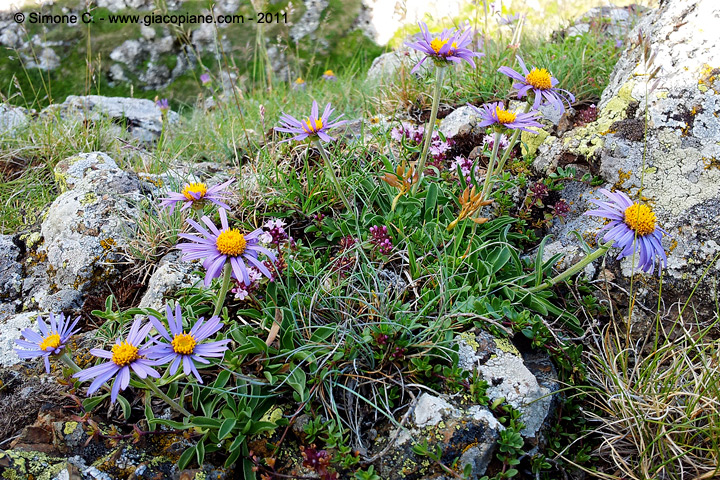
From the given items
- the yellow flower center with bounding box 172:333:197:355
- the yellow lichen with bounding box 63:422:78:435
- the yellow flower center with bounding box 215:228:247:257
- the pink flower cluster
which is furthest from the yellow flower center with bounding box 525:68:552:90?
the yellow lichen with bounding box 63:422:78:435

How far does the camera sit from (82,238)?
8.95 ft

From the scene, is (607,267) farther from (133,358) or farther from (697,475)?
(133,358)

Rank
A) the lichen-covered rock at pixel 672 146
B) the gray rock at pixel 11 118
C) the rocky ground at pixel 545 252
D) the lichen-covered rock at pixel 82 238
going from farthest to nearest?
the gray rock at pixel 11 118, the lichen-covered rock at pixel 82 238, the lichen-covered rock at pixel 672 146, the rocky ground at pixel 545 252

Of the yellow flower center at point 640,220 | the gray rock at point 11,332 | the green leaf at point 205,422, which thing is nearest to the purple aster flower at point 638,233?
the yellow flower center at point 640,220

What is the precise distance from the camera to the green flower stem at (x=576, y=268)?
1.99m

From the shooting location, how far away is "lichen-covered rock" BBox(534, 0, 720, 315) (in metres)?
2.42

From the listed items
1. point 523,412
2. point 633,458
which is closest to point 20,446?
point 523,412

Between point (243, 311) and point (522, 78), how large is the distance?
1660 mm

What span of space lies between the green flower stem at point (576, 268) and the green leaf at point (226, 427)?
1419mm

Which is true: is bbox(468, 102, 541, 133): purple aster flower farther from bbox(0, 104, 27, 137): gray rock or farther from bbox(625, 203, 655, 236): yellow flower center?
bbox(0, 104, 27, 137): gray rock

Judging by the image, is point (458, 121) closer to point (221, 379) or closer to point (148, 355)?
point (221, 379)

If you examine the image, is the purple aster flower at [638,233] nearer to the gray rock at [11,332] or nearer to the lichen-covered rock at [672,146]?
the lichen-covered rock at [672,146]

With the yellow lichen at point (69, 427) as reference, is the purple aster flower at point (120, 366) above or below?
above

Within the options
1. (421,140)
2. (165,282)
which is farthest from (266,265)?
(421,140)
